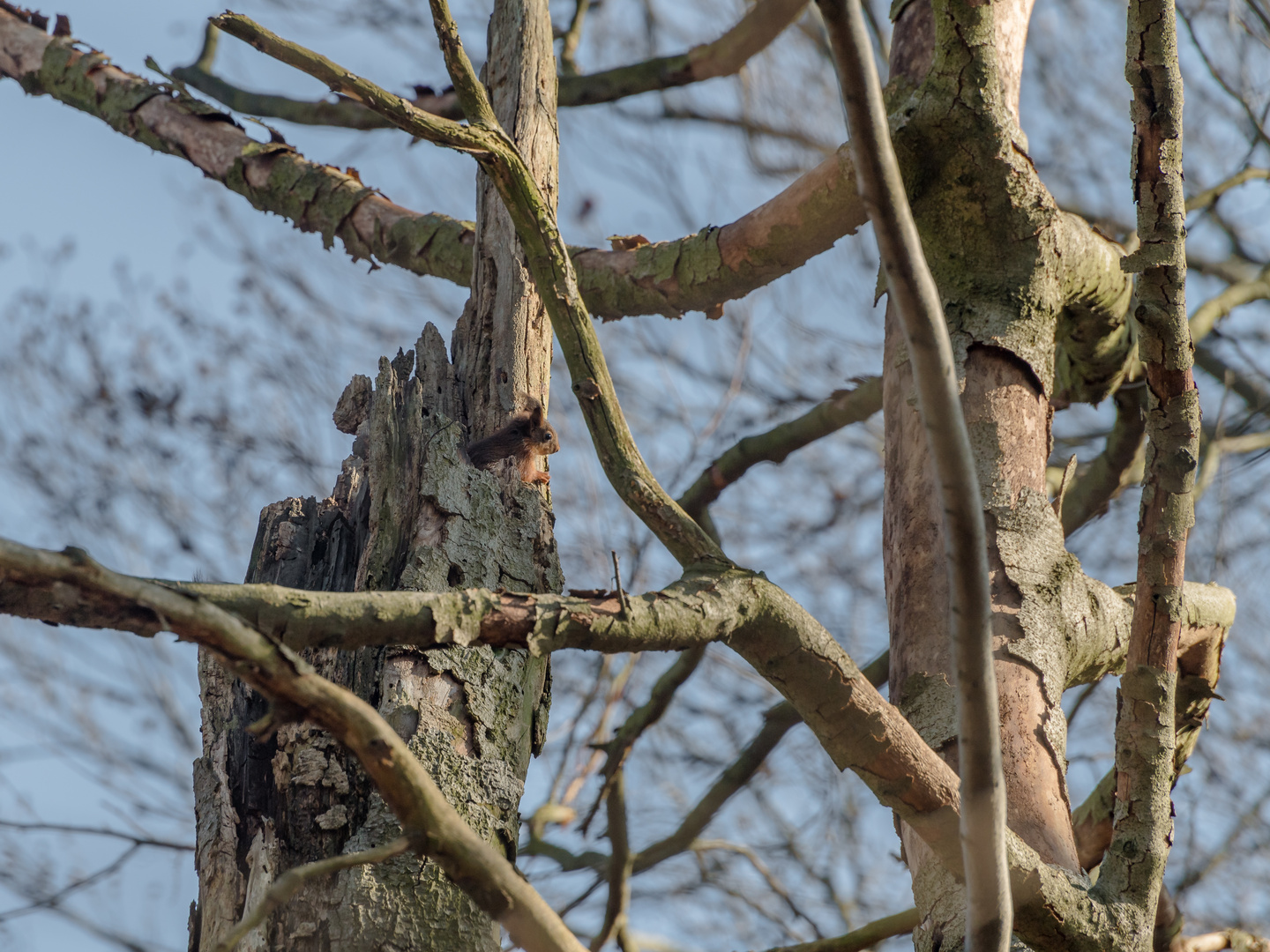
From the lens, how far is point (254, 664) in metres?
0.88

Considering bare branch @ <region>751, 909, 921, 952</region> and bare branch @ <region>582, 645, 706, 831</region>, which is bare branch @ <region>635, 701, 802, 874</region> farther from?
bare branch @ <region>751, 909, 921, 952</region>

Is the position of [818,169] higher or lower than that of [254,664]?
higher

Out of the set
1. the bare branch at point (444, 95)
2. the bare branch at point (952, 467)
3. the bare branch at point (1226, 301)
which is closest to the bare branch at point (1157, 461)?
the bare branch at point (952, 467)

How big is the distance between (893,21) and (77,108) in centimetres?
280

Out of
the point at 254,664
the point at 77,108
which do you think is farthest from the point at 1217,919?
the point at 77,108

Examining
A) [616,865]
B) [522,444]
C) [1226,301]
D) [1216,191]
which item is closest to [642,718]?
[616,865]

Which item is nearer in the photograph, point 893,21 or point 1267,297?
point 893,21

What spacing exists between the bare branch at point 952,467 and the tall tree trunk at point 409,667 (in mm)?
795

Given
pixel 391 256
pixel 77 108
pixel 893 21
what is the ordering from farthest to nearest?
pixel 77 108
pixel 391 256
pixel 893 21

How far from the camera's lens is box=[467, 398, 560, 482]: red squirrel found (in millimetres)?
1916

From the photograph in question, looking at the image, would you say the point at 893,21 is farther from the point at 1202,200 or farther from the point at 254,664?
the point at 254,664

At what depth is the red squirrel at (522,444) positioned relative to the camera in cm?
192

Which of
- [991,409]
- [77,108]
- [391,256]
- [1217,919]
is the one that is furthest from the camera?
[1217,919]

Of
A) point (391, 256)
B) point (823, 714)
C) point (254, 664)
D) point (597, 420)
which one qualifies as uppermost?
point (391, 256)
